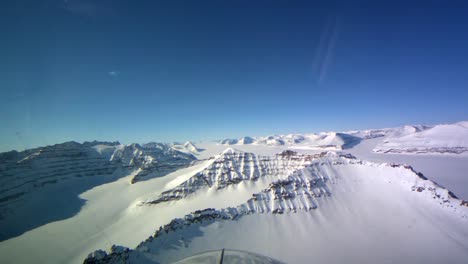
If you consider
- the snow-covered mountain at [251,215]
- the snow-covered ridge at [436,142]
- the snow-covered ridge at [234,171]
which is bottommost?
the snow-covered mountain at [251,215]

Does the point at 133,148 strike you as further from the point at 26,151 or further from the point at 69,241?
the point at 69,241

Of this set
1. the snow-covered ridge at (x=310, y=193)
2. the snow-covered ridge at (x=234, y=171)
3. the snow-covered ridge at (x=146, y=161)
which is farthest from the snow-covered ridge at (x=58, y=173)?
the snow-covered ridge at (x=310, y=193)

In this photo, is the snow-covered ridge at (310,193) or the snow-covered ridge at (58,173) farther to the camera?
the snow-covered ridge at (58,173)

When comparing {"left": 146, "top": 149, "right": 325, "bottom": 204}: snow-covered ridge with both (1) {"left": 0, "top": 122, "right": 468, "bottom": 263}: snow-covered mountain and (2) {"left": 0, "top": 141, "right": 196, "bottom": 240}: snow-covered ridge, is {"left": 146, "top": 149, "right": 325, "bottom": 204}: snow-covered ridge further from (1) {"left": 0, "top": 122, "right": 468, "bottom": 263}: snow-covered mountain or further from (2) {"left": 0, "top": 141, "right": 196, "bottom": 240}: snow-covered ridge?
(2) {"left": 0, "top": 141, "right": 196, "bottom": 240}: snow-covered ridge

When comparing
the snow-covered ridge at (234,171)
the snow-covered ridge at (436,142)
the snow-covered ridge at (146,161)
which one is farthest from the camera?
the snow-covered ridge at (436,142)

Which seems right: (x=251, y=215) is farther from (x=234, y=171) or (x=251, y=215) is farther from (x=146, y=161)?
(x=146, y=161)

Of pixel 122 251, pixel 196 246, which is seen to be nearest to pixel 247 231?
pixel 196 246

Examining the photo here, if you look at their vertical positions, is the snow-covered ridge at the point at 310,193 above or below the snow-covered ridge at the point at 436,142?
below

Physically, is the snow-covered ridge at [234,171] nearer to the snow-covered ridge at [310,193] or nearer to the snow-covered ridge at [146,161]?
the snow-covered ridge at [310,193]
